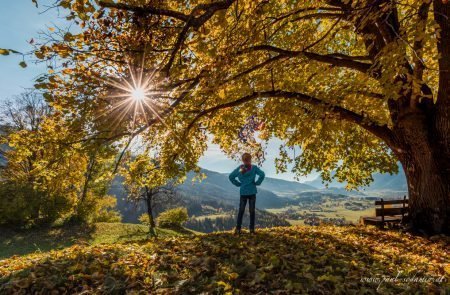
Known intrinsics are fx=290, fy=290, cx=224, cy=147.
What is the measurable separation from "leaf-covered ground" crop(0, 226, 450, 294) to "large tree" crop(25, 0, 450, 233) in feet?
9.80

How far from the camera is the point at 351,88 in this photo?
754 centimetres

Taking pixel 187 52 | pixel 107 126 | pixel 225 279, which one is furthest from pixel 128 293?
pixel 187 52

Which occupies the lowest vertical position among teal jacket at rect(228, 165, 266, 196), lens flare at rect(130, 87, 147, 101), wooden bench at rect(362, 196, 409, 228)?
wooden bench at rect(362, 196, 409, 228)

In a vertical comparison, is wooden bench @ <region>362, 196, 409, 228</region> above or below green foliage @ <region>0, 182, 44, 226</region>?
above

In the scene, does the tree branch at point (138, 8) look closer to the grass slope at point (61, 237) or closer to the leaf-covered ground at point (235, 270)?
the leaf-covered ground at point (235, 270)

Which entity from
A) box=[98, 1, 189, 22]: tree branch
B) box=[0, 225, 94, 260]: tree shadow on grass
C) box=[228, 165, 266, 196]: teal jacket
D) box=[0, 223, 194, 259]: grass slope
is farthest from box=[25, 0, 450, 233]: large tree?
box=[0, 225, 94, 260]: tree shadow on grass

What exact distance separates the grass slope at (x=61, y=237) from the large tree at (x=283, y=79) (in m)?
13.2

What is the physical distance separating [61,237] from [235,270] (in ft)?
81.3

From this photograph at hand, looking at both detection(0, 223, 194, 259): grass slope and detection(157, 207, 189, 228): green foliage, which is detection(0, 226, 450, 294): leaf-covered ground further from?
detection(157, 207, 189, 228): green foliage

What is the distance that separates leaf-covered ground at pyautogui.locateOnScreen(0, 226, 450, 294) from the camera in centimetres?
472

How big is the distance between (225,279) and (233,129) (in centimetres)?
905

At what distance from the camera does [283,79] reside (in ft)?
38.0

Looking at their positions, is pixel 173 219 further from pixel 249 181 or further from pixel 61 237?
pixel 249 181

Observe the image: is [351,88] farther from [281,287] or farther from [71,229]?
[71,229]
